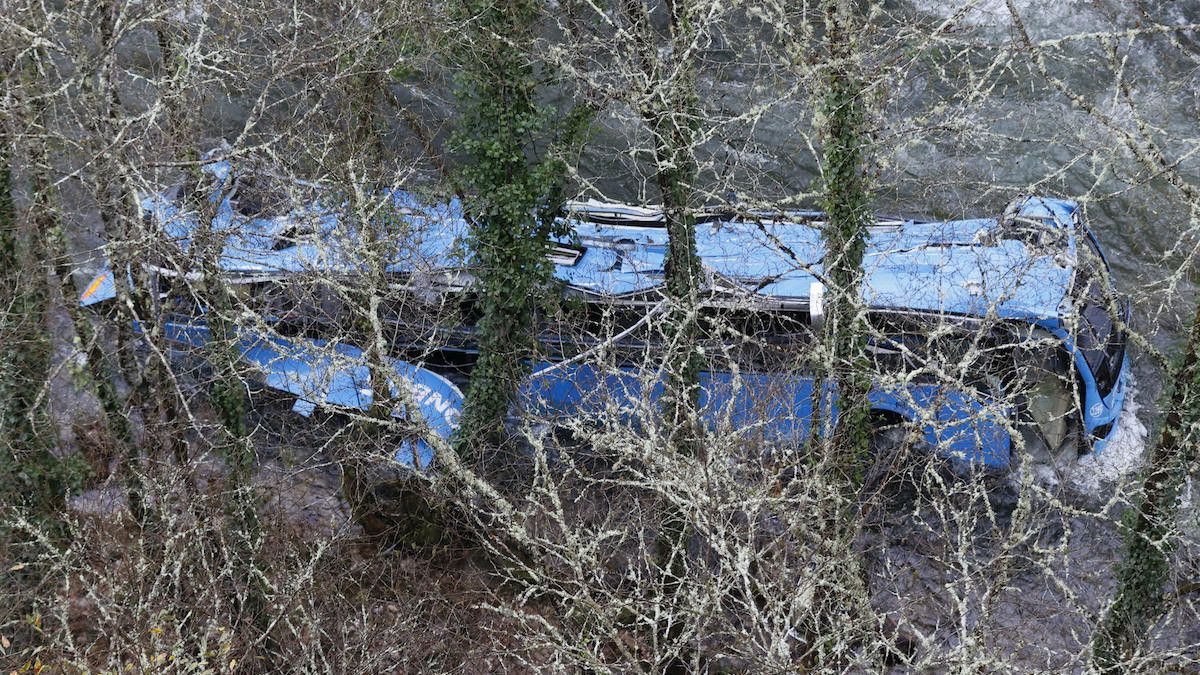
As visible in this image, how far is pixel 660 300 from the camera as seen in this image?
13453 millimetres

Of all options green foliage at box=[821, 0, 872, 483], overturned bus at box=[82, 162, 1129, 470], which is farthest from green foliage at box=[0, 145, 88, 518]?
green foliage at box=[821, 0, 872, 483]

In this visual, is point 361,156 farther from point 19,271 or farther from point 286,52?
point 19,271

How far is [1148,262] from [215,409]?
12877mm

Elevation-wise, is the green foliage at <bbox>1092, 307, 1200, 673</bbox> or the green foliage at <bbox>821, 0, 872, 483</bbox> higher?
the green foliage at <bbox>821, 0, 872, 483</bbox>

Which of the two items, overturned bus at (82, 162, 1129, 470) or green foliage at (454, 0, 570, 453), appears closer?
overturned bus at (82, 162, 1129, 470)

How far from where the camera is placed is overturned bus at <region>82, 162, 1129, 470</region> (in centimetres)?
1129

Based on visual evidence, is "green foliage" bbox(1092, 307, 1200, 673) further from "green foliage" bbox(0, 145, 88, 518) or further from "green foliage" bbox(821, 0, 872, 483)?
"green foliage" bbox(0, 145, 88, 518)

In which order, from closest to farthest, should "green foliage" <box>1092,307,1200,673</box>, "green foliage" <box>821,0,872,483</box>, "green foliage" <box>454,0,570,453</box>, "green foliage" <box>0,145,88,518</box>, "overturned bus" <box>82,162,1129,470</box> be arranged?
"green foliage" <box>1092,307,1200,673</box> < "overturned bus" <box>82,162,1129,470</box> < "green foliage" <box>821,0,872,483</box> < "green foliage" <box>0,145,88,518</box> < "green foliage" <box>454,0,570,453</box>

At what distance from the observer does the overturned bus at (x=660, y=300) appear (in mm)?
11289

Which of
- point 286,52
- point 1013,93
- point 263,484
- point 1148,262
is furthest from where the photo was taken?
point 1013,93

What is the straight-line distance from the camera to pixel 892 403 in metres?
13.6

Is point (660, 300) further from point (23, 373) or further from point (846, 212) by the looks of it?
point (23, 373)

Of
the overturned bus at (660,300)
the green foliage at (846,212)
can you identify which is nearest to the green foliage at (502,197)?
the overturned bus at (660,300)

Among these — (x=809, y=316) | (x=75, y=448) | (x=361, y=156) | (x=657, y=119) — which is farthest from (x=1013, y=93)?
(x=75, y=448)
